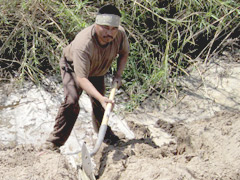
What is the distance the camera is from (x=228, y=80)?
3895mm

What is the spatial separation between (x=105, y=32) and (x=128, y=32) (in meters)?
1.77

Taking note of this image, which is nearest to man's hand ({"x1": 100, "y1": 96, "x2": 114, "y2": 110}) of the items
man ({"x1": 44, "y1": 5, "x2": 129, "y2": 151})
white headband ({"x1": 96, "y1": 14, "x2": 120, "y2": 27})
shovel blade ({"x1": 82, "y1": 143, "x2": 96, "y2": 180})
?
man ({"x1": 44, "y1": 5, "x2": 129, "y2": 151})

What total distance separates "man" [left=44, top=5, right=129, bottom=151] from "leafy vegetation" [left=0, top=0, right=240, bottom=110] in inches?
40.4

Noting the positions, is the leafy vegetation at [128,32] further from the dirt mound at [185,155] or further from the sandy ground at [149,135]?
the dirt mound at [185,155]

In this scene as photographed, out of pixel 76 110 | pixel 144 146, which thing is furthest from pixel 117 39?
pixel 144 146

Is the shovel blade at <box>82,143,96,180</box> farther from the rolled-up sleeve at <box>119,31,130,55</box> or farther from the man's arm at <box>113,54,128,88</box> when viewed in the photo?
the rolled-up sleeve at <box>119,31,130,55</box>

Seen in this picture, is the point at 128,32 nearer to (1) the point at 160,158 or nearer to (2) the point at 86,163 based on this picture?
(1) the point at 160,158

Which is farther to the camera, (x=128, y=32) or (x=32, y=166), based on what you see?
(x=128, y=32)

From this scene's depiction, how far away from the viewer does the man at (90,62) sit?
2.40 meters

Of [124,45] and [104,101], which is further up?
[124,45]

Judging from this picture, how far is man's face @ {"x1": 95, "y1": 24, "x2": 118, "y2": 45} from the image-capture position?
2.40 m

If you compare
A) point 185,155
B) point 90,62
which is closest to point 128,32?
point 90,62

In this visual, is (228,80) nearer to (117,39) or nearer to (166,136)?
(166,136)

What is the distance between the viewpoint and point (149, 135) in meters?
3.34
